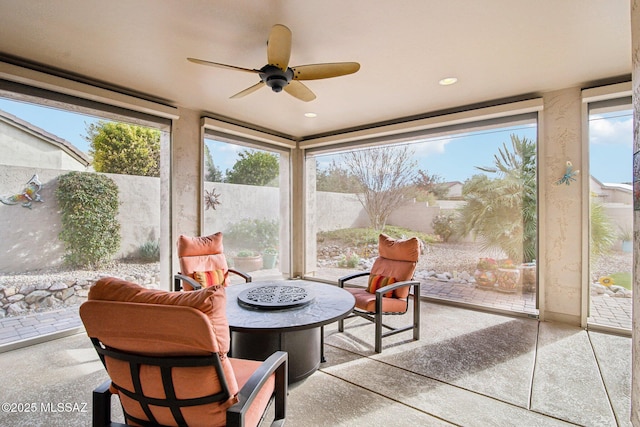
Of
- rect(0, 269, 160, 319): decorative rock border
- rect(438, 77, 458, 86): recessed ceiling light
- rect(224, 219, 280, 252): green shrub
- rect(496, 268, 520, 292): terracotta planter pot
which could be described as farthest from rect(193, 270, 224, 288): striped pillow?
rect(496, 268, 520, 292): terracotta planter pot

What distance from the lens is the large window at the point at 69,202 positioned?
287 centimetres

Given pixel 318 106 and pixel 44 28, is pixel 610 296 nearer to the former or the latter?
pixel 318 106

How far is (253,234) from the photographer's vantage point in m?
5.02

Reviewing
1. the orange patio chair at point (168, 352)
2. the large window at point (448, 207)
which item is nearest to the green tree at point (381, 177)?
the large window at point (448, 207)

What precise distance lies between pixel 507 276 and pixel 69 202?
198 inches

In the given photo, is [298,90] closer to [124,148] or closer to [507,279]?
[124,148]

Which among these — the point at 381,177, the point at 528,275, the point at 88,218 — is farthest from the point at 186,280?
the point at 528,275

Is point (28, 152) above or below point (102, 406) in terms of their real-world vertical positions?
above

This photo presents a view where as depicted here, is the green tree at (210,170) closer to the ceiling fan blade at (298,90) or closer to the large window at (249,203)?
the large window at (249,203)

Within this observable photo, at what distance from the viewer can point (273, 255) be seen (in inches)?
210

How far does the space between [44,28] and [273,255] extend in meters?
3.90

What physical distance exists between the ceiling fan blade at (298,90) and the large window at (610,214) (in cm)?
298

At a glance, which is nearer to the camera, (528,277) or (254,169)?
(528,277)

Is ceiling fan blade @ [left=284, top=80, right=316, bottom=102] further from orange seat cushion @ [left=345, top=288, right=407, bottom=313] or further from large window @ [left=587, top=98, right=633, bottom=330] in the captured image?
large window @ [left=587, top=98, right=633, bottom=330]
